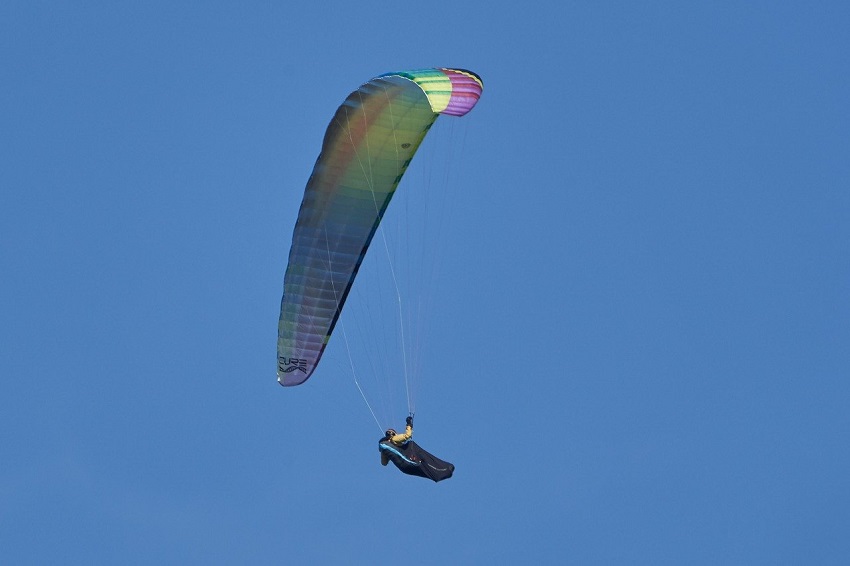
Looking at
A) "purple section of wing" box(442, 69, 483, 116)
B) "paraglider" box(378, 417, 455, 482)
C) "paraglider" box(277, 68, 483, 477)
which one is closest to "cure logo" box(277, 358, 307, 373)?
"paraglider" box(277, 68, 483, 477)

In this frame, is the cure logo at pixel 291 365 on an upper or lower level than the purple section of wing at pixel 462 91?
lower

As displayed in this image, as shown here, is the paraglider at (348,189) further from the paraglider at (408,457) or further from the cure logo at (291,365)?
the paraglider at (408,457)

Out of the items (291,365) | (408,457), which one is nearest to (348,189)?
(291,365)

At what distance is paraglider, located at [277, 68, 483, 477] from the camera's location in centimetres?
3775

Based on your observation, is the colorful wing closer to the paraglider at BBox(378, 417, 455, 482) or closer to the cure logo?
the cure logo

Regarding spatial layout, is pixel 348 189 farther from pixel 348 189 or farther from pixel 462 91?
pixel 462 91

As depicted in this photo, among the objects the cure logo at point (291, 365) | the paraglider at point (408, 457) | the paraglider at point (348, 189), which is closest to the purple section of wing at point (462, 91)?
the paraglider at point (348, 189)

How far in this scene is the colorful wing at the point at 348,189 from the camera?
124 ft

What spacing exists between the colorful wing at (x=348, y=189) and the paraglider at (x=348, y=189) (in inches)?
0.8

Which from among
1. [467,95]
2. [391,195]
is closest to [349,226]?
[391,195]

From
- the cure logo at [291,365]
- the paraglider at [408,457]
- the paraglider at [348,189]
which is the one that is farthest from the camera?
the cure logo at [291,365]

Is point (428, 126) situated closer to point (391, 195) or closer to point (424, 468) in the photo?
point (391, 195)

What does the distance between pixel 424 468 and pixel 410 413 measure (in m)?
1.13

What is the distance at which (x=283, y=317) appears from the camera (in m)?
40.6
